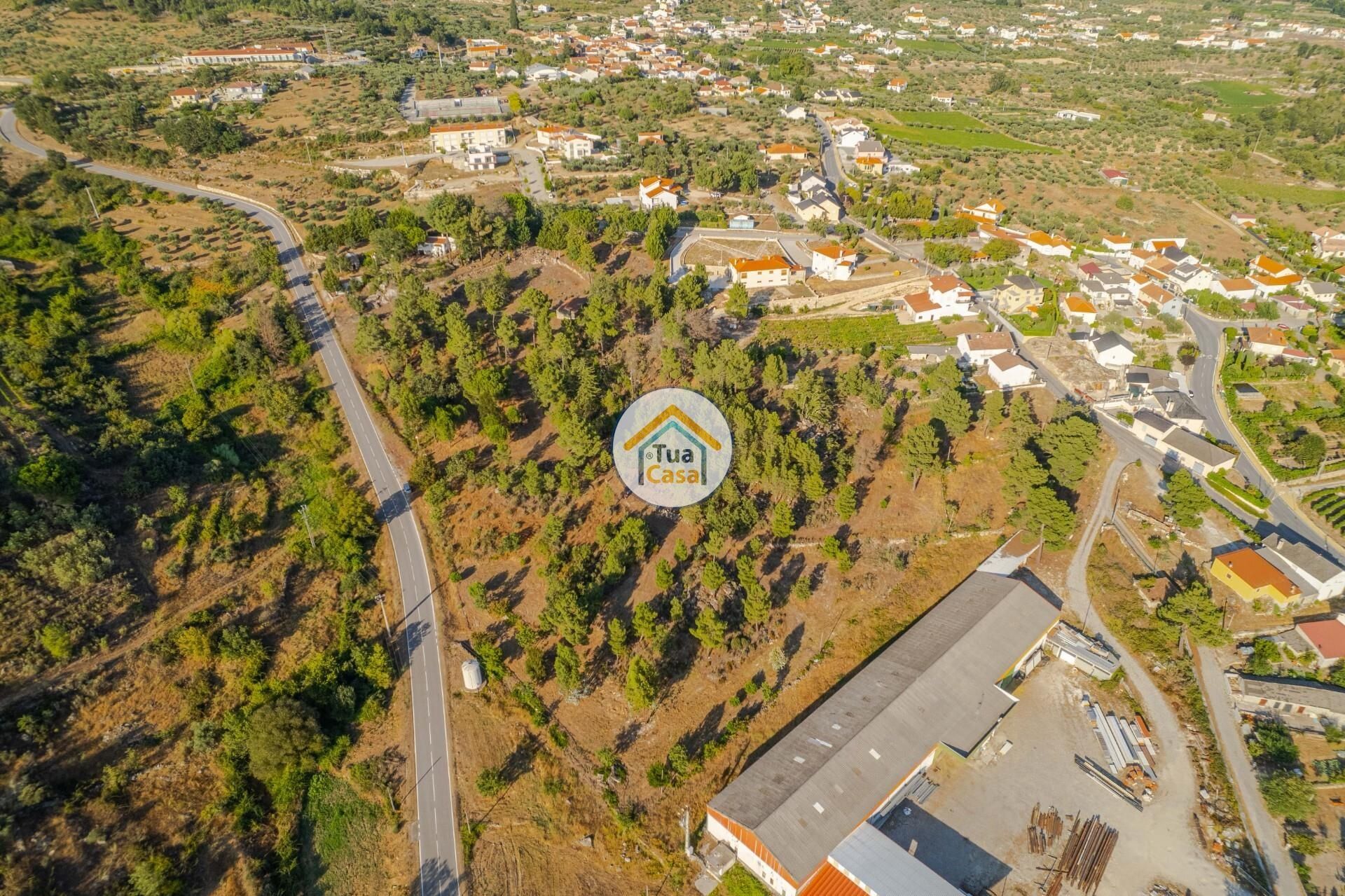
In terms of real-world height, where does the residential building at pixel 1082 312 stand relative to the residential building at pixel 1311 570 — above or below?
above

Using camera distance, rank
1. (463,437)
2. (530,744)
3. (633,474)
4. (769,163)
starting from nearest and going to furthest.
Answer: (530,744), (633,474), (463,437), (769,163)

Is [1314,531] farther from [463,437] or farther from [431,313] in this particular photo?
[431,313]

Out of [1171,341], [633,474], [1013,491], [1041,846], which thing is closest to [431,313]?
[633,474]

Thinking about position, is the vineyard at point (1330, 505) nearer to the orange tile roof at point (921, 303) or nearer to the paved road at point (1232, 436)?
the paved road at point (1232, 436)

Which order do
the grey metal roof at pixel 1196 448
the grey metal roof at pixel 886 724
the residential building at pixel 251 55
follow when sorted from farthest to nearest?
the residential building at pixel 251 55
the grey metal roof at pixel 1196 448
the grey metal roof at pixel 886 724

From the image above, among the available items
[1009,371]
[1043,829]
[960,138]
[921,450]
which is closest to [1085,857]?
[1043,829]

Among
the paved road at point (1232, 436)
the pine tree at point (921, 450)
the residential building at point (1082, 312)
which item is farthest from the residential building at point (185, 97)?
the paved road at point (1232, 436)
